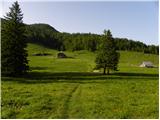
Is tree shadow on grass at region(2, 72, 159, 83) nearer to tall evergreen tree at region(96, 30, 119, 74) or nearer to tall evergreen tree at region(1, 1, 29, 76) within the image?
tall evergreen tree at region(1, 1, 29, 76)

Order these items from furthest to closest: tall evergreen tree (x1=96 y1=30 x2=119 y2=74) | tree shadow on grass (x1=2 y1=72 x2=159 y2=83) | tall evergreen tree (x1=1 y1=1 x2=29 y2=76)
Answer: tall evergreen tree (x1=96 y1=30 x2=119 y2=74)
tall evergreen tree (x1=1 y1=1 x2=29 y2=76)
tree shadow on grass (x1=2 y1=72 x2=159 y2=83)

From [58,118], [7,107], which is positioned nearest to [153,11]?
[58,118]

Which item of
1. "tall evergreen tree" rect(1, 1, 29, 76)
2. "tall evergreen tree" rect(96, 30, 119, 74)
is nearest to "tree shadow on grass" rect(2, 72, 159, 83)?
"tall evergreen tree" rect(1, 1, 29, 76)

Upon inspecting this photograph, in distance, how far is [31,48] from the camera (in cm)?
17675

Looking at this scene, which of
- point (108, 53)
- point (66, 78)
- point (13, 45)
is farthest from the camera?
point (108, 53)

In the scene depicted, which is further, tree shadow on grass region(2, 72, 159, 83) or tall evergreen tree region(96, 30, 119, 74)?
tall evergreen tree region(96, 30, 119, 74)

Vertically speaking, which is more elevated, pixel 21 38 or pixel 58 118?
pixel 21 38

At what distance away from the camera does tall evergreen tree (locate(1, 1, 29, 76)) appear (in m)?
43.5

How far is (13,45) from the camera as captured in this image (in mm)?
44750

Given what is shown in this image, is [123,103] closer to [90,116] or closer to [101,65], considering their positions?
[90,116]

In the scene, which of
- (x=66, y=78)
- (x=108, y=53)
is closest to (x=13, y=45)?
(x=66, y=78)

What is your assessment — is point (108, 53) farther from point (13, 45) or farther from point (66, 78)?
point (13, 45)

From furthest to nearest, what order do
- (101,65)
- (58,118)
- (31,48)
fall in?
1. (31,48)
2. (101,65)
3. (58,118)

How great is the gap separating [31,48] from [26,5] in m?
158
